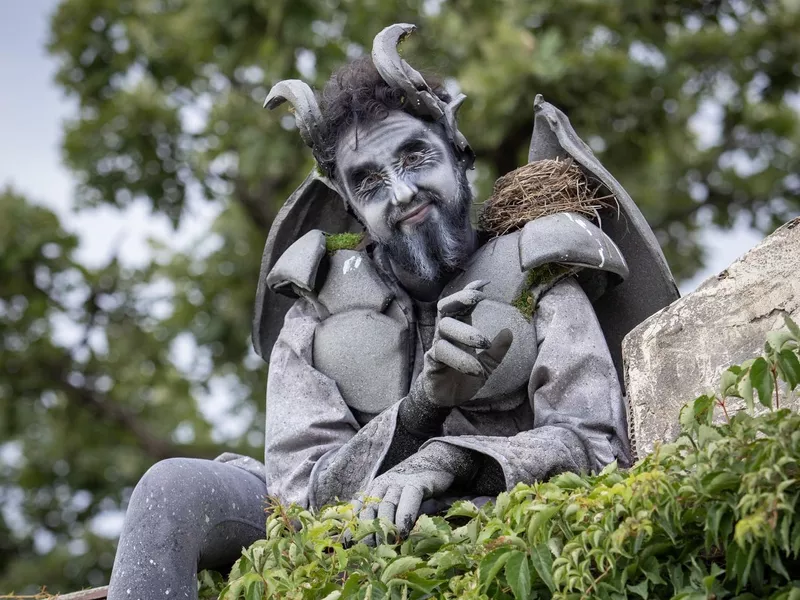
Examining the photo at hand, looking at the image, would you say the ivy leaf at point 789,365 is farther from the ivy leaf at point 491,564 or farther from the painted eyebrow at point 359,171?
the painted eyebrow at point 359,171

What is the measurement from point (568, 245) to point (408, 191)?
52cm

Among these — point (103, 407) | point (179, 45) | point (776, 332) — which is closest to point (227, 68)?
point (179, 45)

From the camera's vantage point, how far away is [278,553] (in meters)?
4.00

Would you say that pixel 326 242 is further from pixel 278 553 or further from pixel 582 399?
pixel 278 553

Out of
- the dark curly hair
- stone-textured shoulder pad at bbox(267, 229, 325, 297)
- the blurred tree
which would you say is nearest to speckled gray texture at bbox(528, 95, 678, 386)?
the dark curly hair

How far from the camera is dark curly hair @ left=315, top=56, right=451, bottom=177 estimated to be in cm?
504

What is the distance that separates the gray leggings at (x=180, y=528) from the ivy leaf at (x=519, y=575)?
1118mm

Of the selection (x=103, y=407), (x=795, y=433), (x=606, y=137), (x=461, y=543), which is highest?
(x=795, y=433)

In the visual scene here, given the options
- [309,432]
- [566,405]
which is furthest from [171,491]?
[566,405]

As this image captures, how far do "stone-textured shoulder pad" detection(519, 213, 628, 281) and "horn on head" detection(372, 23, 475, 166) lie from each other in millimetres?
441

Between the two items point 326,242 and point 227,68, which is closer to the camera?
point 326,242

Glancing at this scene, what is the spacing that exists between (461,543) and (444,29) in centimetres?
805

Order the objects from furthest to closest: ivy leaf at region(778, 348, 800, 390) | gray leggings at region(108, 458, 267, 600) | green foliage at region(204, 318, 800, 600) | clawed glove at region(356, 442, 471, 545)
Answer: gray leggings at region(108, 458, 267, 600) < clawed glove at region(356, 442, 471, 545) < ivy leaf at region(778, 348, 800, 390) < green foliage at region(204, 318, 800, 600)

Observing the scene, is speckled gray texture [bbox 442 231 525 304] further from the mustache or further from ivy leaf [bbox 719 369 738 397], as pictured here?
ivy leaf [bbox 719 369 738 397]
